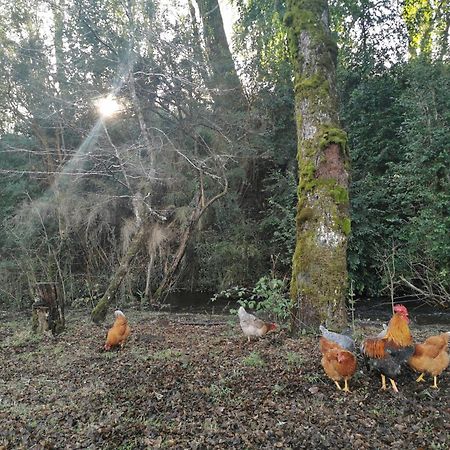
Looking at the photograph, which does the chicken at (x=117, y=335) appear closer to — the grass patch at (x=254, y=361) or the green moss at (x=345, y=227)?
the grass patch at (x=254, y=361)

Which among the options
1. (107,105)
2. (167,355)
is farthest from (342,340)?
(107,105)

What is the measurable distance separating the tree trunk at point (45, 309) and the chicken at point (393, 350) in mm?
5327

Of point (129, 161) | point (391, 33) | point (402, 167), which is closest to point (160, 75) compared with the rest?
point (129, 161)

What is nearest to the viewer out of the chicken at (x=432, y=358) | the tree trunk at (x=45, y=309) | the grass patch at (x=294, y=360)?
the chicken at (x=432, y=358)

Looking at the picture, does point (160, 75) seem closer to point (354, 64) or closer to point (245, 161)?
point (245, 161)

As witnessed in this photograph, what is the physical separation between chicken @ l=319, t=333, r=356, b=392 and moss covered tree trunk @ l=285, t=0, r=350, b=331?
1233 mm

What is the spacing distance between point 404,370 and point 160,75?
25.3 feet

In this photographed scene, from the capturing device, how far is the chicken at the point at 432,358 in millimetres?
3430

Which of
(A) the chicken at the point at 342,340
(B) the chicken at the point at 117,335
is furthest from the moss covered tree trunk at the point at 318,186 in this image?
(B) the chicken at the point at 117,335

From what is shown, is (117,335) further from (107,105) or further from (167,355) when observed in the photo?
(107,105)

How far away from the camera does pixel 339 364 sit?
3.45 m

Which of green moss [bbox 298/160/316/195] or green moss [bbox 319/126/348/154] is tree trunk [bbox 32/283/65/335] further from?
green moss [bbox 319/126/348/154]

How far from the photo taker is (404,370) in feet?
12.2

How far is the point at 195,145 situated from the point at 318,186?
7070mm
